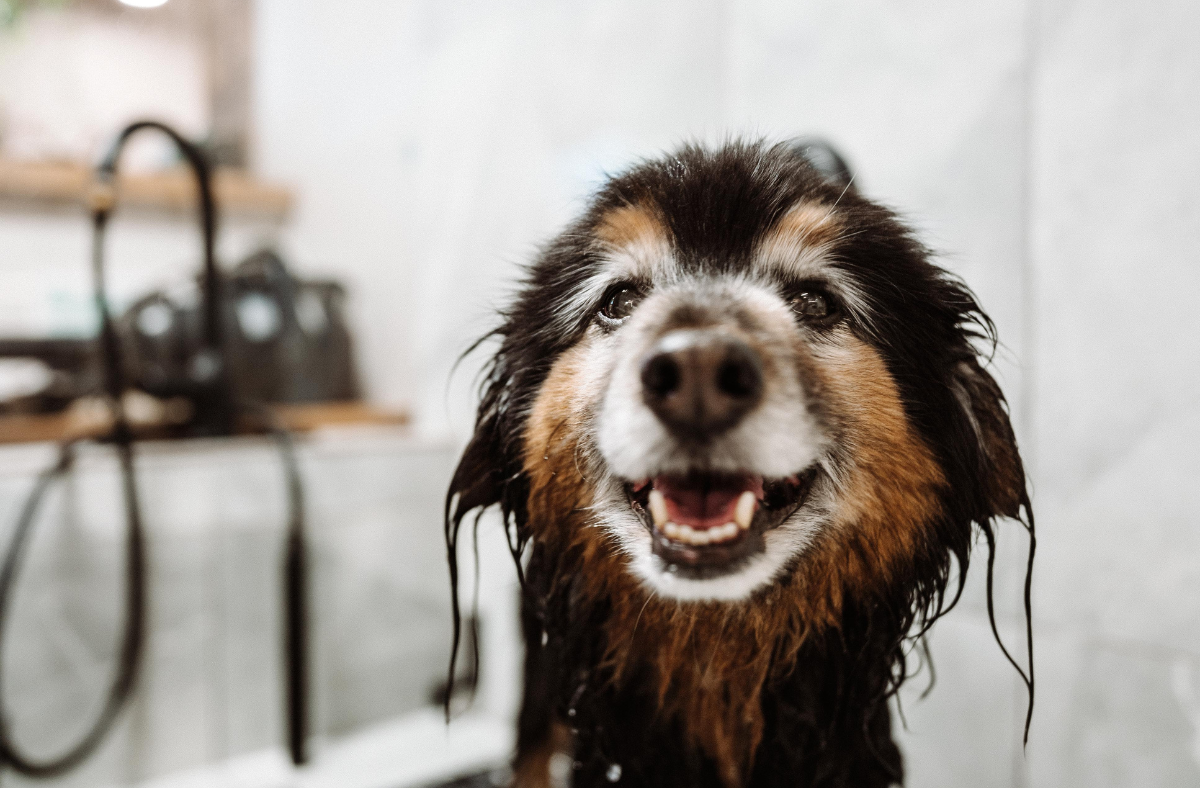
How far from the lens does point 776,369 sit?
0.62m

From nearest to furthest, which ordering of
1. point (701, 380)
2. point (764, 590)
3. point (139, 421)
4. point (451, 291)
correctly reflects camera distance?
point (701, 380)
point (764, 590)
point (139, 421)
point (451, 291)

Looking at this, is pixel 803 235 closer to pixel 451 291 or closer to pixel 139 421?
pixel 451 291

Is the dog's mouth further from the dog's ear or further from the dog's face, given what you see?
the dog's ear

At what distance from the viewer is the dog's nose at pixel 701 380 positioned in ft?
1.84

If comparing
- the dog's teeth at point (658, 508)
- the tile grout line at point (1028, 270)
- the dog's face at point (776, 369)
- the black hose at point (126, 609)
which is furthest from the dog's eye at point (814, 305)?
the black hose at point (126, 609)

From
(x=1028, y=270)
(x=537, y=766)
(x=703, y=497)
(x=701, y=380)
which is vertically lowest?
(x=537, y=766)

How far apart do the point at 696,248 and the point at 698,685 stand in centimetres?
50

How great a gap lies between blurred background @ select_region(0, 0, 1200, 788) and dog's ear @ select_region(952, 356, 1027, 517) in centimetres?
20

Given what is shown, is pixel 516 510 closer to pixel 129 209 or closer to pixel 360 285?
pixel 360 285

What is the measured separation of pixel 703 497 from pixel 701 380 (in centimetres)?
13

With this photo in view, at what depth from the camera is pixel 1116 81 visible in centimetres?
102

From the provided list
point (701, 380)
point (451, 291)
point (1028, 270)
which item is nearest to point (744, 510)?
point (701, 380)

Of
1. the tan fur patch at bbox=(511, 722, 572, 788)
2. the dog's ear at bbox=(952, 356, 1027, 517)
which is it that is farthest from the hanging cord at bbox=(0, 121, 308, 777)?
the dog's ear at bbox=(952, 356, 1027, 517)

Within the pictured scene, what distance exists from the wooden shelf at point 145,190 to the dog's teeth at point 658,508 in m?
2.05
